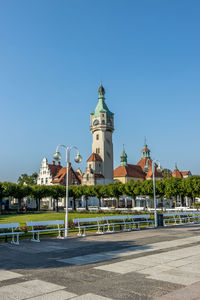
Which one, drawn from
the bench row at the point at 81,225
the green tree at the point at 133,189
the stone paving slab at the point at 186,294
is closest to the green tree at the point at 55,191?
the green tree at the point at 133,189

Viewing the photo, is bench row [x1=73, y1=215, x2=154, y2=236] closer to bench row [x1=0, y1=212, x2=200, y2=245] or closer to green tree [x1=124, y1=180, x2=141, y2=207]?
bench row [x1=0, y1=212, x2=200, y2=245]

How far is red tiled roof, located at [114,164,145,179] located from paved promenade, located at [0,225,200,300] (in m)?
101

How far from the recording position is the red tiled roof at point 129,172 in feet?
377

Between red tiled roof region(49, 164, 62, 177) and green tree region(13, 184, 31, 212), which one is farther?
red tiled roof region(49, 164, 62, 177)

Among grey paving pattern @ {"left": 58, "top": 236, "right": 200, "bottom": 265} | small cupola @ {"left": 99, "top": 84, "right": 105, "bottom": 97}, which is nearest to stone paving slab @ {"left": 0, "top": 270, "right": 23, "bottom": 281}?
grey paving pattern @ {"left": 58, "top": 236, "right": 200, "bottom": 265}

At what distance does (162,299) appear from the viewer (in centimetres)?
636

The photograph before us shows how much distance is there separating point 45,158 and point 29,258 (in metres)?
87.6

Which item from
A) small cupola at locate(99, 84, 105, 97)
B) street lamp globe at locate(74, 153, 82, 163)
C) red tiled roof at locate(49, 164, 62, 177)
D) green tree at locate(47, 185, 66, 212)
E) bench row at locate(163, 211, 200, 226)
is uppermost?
small cupola at locate(99, 84, 105, 97)

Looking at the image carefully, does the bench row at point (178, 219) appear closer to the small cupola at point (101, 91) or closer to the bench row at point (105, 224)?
the bench row at point (105, 224)

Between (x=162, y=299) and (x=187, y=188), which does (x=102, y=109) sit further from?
(x=162, y=299)

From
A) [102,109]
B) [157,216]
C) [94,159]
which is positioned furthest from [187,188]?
[102,109]

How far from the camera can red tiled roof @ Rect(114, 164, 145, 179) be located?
115 m

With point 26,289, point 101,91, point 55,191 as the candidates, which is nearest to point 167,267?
point 26,289

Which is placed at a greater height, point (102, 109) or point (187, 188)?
point (102, 109)
